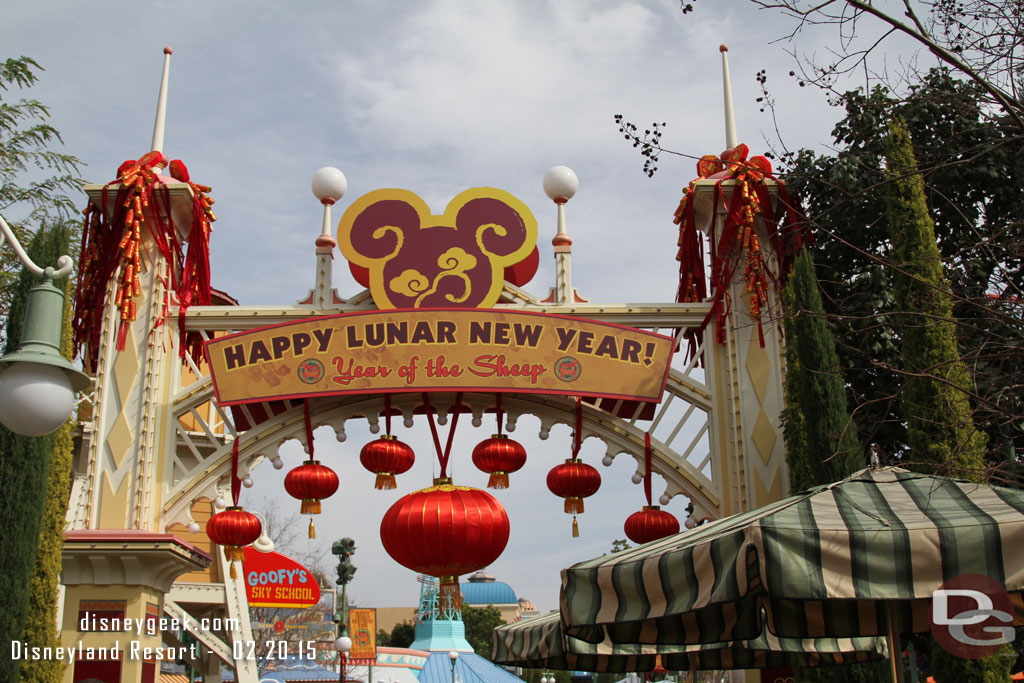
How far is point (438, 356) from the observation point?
12352mm

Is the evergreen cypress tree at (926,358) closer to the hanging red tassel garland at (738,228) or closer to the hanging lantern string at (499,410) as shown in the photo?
the hanging red tassel garland at (738,228)

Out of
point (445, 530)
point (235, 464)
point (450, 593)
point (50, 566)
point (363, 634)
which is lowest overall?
point (363, 634)

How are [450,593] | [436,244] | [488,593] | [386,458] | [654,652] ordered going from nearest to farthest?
[654,652], [450,593], [386,458], [436,244], [488,593]

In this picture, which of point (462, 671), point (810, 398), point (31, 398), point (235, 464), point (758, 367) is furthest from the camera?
point (462, 671)

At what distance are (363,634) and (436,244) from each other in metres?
12.1

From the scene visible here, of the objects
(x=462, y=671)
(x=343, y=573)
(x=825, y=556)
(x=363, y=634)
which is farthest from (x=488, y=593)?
(x=825, y=556)

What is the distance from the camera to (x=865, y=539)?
425 cm

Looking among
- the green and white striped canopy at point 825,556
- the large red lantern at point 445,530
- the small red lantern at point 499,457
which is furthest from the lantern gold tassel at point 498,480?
the green and white striped canopy at point 825,556

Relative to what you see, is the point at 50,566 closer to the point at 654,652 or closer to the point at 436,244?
the point at 436,244

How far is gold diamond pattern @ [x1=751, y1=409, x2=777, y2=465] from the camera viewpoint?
12.5 metres

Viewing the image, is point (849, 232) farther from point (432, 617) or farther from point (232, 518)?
point (432, 617)

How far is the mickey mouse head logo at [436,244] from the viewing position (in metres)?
12.8

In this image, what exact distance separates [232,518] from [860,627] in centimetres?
836

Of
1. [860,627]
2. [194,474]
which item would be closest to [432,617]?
[194,474]
